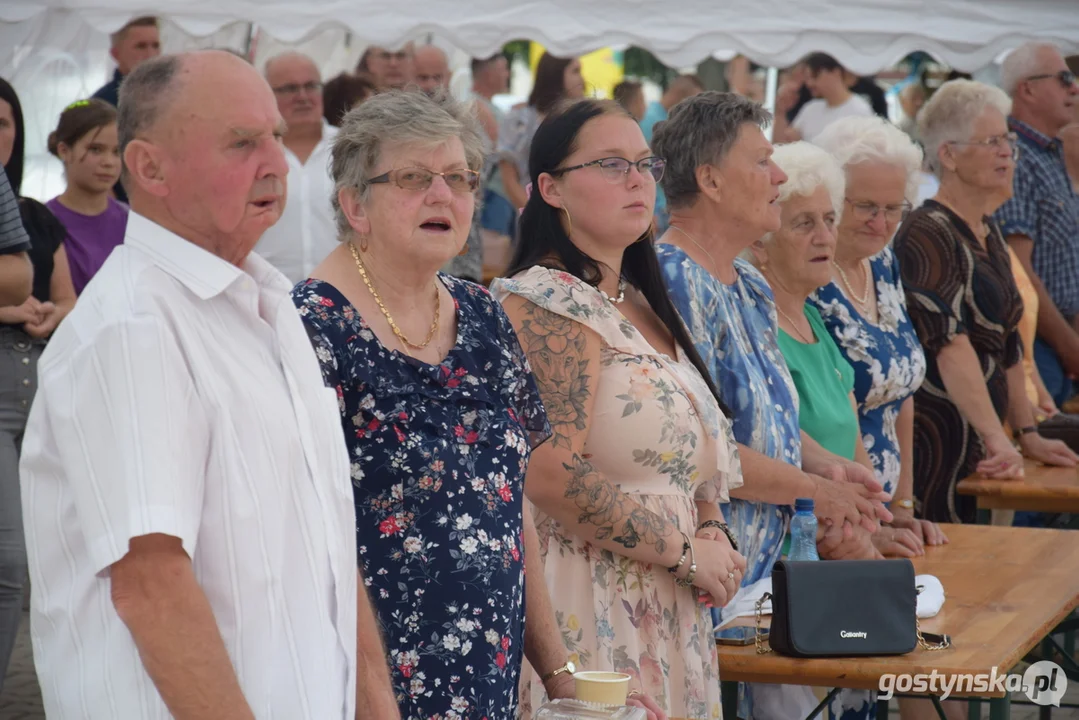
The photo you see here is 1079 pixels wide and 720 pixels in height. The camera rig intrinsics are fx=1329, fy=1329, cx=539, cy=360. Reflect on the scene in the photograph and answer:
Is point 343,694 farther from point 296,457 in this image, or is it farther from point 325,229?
point 325,229

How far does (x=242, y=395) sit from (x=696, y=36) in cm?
530

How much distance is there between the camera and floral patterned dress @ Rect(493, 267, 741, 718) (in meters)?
2.90

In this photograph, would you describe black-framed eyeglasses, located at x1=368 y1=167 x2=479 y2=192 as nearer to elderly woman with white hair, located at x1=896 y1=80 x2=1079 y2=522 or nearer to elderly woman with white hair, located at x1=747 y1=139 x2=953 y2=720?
elderly woman with white hair, located at x1=747 y1=139 x2=953 y2=720

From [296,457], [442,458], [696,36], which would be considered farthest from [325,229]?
[296,457]

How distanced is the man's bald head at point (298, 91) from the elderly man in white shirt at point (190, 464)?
16.4ft

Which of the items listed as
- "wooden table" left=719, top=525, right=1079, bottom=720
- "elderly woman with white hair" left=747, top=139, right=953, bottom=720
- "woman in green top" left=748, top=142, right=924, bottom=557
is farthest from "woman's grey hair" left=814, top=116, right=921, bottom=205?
"wooden table" left=719, top=525, right=1079, bottom=720

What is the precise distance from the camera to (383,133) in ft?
7.98

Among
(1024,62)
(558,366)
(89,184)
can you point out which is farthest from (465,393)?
(1024,62)

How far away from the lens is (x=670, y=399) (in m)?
2.95

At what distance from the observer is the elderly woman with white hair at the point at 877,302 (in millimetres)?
4312

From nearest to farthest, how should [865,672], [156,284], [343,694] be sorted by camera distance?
[156,284]
[343,694]
[865,672]

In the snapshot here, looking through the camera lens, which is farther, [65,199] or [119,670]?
[65,199]

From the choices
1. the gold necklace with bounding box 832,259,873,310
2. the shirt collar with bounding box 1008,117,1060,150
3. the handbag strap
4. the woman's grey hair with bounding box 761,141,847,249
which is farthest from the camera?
the shirt collar with bounding box 1008,117,1060,150

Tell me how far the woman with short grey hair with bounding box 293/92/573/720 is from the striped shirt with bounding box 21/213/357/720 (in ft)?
1.50
